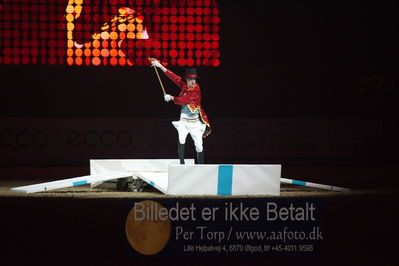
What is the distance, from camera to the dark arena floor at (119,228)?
3.69 m

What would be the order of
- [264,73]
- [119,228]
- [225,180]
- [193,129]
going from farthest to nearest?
[264,73] < [193,129] < [225,180] < [119,228]

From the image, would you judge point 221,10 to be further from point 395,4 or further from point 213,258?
point 213,258

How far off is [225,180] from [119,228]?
2370mm

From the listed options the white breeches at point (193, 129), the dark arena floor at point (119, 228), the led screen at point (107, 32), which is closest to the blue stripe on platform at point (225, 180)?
the dark arena floor at point (119, 228)

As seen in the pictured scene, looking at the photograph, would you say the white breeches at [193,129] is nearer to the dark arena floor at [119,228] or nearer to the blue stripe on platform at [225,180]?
the dark arena floor at [119,228]

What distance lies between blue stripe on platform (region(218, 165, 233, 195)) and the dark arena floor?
82 centimetres

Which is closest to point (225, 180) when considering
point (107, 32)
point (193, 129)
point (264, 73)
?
point (193, 129)

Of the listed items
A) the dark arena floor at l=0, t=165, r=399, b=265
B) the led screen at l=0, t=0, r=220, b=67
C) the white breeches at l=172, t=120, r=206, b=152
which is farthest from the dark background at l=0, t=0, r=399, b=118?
the dark arena floor at l=0, t=165, r=399, b=265

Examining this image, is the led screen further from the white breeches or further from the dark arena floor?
the dark arena floor

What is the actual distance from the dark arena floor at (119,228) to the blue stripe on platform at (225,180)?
82cm

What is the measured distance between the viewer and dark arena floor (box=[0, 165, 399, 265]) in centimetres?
369

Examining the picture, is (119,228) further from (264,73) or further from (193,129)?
(264,73)

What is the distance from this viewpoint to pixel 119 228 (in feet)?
15.1

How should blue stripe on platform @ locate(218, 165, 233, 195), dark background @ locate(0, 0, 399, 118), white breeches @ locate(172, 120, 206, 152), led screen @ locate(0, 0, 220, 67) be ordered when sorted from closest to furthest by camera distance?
1. blue stripe on platform @ locate(218, 165, 233, 195)
2. white breeches @ locate(172, 120, 206, 152)
3. led screen @ locate(0, 0, 220, 67)
4. dark background @ locate(0, 0, 399, 118)
